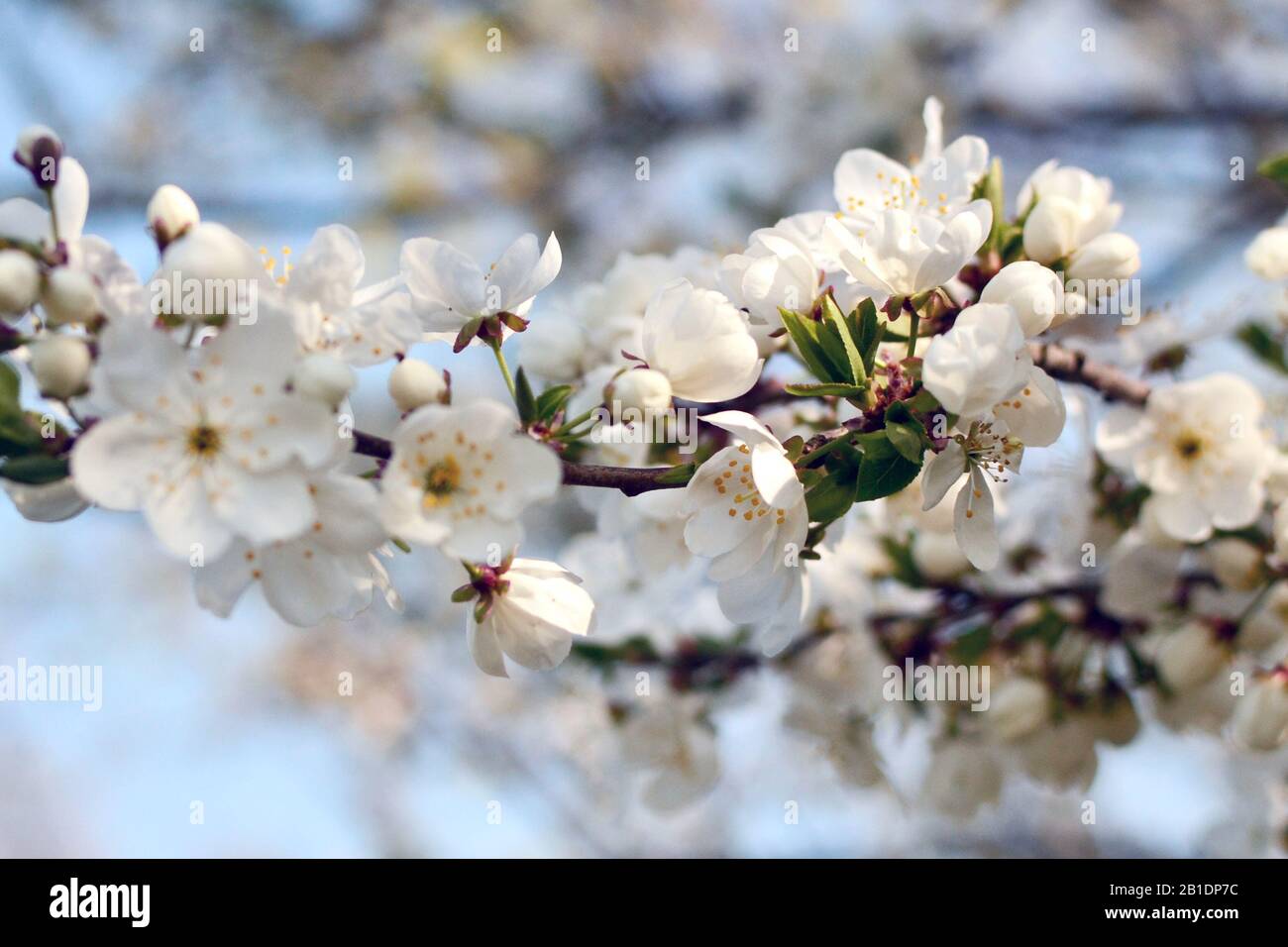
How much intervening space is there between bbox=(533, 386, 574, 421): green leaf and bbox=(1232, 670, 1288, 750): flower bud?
3.83 feet

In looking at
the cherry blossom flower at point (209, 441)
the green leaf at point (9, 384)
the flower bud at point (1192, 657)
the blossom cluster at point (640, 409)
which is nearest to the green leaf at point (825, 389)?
the blossom cluster at point (640, 409)

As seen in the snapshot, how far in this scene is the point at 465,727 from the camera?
523 centimetres

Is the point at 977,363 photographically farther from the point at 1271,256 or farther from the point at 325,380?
the point at 1271,256

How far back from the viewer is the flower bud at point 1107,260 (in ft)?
4.49

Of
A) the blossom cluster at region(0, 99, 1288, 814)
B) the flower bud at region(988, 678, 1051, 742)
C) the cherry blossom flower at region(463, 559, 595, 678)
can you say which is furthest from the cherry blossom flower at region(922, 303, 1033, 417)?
the flower bud at region(988, 678, 1051, 742)

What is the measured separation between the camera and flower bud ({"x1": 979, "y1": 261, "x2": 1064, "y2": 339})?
44.7 inches

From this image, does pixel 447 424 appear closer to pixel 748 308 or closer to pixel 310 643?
pixel 748 308

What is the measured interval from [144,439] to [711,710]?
1.48 metres

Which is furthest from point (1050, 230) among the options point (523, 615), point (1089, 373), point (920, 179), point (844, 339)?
point (523, 615)

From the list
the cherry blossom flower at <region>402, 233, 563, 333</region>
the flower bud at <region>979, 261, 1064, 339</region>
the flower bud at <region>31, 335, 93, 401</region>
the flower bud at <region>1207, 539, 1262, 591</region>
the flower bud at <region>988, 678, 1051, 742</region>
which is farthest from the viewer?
the flower bud at <region>988, 678, 1051, 742</region>

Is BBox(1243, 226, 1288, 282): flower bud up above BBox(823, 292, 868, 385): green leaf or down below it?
above

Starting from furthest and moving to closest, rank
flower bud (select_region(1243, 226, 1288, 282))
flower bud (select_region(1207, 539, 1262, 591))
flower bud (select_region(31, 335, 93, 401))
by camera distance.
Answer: flower bud (select_region(1207, 539, 1262, 591)) < flower bud (select_region(1243, 226, 1288, 282)) < flower bud (select_region(31, 335, 93, 401))

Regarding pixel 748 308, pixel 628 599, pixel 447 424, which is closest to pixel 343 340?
pixel 447 424

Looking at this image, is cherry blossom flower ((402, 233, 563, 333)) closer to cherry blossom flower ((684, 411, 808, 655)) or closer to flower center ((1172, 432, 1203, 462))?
cherry blossom flower ((684, 411, 808, 655))
